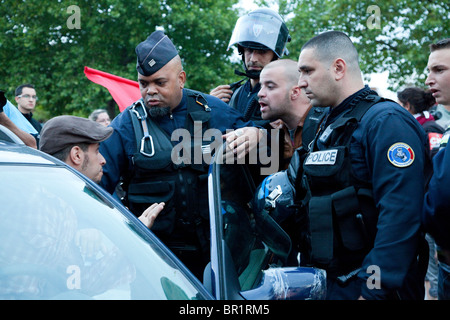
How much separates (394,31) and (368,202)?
15039mm

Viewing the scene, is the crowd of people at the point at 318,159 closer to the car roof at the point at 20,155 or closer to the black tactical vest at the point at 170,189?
the black tactical vest at the point at 170,189

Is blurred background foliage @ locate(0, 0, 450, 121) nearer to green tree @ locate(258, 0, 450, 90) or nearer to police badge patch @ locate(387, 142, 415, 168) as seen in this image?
green tree @ locate(258, 0, 450, 90)

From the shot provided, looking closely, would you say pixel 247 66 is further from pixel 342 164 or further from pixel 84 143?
pixel 342 164

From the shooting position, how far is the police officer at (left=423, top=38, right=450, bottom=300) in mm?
2059

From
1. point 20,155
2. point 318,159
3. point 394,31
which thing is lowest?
point 318,159

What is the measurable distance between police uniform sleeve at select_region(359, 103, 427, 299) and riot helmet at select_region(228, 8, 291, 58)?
5.68 feet

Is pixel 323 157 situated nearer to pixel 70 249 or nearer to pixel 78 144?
pixel 70 249

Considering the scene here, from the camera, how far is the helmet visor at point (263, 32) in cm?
374

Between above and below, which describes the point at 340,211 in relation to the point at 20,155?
below

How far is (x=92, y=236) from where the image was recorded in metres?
1.74

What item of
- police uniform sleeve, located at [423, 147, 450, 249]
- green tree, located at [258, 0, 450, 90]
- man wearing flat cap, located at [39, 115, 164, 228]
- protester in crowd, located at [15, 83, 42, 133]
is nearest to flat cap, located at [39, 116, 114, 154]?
man wearing flat cap, located at [39, 115, 164, 228]

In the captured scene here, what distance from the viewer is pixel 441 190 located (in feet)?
6.76

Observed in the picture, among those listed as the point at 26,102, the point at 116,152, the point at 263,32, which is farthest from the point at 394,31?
the point at 116,152
